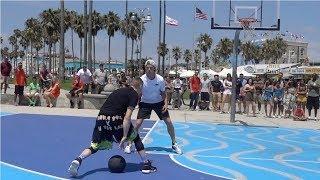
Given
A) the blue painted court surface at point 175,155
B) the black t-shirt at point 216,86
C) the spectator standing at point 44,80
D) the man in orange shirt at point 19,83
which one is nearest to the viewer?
the blue painted court surface at point 175,155

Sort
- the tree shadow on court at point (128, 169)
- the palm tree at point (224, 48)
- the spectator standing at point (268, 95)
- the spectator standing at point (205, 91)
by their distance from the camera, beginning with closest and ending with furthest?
the tree shadow on court at point (128, 169) < the spectator standing at point (268, 95) < the spectator standing at point (205, 91) < the palm tree at point (224, 48)

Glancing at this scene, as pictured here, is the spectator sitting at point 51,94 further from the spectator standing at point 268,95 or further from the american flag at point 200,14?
the american flag at point 200,14

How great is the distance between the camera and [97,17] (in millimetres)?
81312

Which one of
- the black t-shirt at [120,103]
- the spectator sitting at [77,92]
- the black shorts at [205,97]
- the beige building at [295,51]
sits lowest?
the black shorts at [205,97]

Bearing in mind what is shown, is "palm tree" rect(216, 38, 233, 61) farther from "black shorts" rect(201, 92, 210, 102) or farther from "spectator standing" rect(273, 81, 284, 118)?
"spectator standing" rect(273, 81, 284, 118)

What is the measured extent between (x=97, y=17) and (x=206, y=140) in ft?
232

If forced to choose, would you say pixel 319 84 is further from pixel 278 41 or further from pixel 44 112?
pixel 278 41

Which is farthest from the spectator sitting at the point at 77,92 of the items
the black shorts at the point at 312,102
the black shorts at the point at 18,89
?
the black shorts at the point at 312,102

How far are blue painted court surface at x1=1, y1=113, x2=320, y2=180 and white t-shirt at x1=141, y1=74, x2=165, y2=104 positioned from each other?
107 cm

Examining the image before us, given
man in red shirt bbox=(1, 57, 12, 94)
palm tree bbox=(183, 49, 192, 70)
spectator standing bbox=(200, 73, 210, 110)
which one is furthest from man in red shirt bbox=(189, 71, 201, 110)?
palm tree bbox=(183, 49, 192, 70)

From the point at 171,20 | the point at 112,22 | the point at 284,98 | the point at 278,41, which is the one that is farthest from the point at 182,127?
the point at 278,41

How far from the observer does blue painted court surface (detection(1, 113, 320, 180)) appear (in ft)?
26.9

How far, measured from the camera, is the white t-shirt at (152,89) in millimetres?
9625

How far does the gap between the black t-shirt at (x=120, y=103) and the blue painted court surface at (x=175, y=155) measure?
961 millimetres
